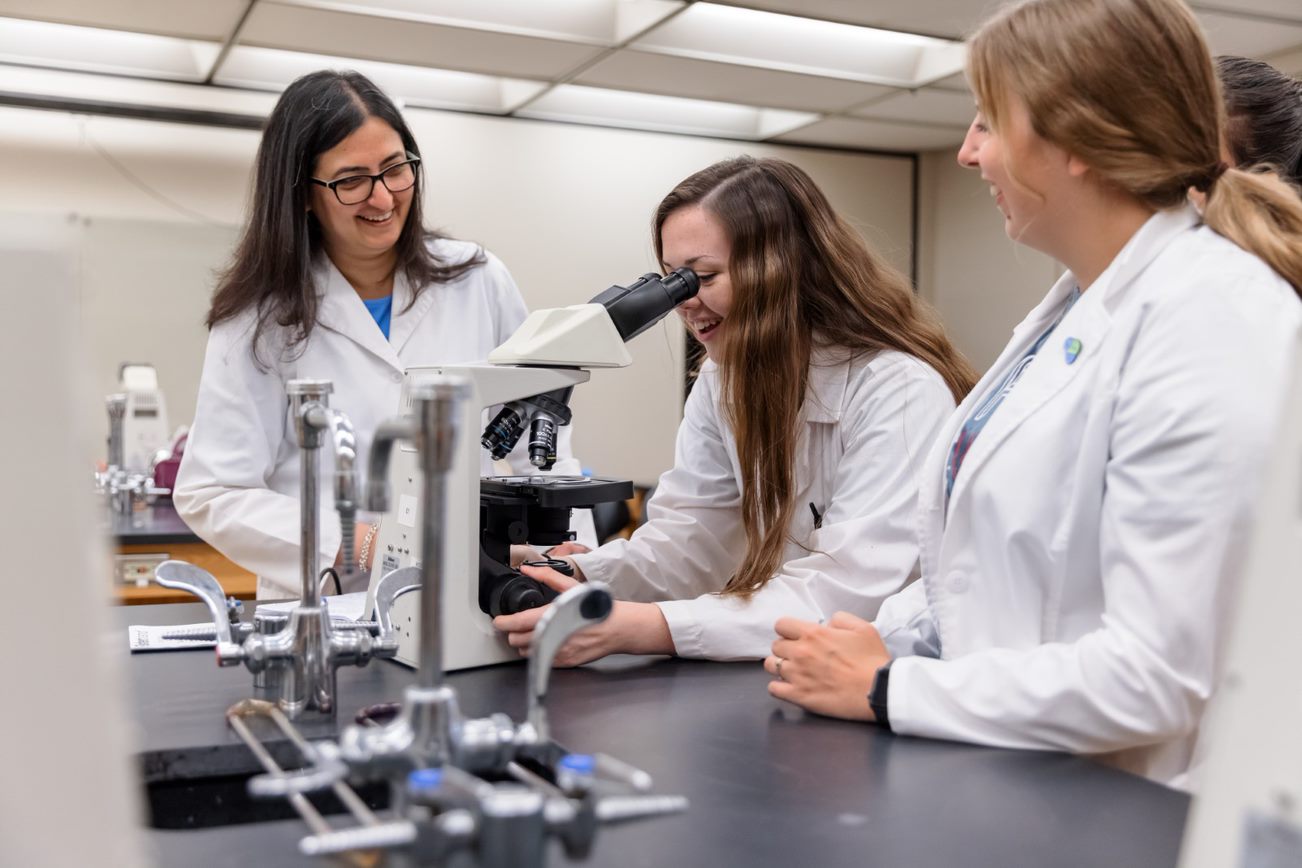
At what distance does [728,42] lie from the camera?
13.4 ft

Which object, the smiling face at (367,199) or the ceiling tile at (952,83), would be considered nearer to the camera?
the smiling face at (367,199)

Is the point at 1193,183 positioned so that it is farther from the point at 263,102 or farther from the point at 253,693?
the point at 263,102

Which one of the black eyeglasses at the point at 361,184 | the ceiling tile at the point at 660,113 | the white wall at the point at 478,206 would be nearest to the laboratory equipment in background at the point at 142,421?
the white wall at the point at 478,206

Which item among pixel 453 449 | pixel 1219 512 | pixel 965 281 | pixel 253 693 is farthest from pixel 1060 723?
pixel 965 281

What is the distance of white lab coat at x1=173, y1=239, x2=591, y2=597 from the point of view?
1.89 meters

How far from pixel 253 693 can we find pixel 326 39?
3.42 meters

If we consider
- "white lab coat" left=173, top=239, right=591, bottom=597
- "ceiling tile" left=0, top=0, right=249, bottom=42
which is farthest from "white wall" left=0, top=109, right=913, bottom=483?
"white lab coat" left=173, top=239, right=591, bottom=597

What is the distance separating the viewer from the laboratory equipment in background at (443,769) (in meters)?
0.65

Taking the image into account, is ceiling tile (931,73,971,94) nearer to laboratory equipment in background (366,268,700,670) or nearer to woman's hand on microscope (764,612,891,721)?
laboratory equipment in background (366,268,700,670)

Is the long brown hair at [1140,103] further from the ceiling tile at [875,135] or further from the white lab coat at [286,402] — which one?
the ceiling tile at [875,135]

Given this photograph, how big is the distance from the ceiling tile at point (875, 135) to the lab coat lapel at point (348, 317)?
364 cm

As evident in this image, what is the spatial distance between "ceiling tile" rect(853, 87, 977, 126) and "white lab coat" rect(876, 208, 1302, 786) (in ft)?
12.4

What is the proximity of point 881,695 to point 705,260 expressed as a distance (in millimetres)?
779

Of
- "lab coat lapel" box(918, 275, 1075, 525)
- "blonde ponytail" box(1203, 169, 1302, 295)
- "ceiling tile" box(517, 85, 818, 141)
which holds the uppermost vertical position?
"ceiling tile" box(517, 85, 818, 141)
